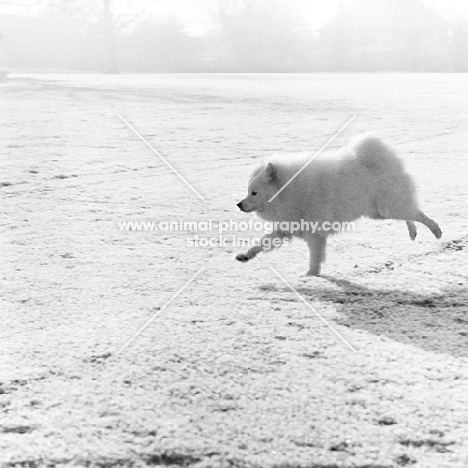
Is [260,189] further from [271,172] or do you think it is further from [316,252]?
[316,252]

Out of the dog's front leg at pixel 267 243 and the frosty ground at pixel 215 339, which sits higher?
the dog's front leg at pixel 267 243

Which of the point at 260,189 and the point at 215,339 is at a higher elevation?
the point at 260,189

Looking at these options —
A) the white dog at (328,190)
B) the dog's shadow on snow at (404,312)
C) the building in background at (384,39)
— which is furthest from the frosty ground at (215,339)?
the building in background at (384,39)

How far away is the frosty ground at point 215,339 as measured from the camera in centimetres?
150

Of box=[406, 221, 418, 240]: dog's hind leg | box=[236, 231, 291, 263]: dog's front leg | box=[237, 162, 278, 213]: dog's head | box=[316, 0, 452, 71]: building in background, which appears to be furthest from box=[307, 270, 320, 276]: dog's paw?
box=[316, 0, 452, 71]: building in background

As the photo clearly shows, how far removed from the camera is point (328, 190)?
2.36 metres

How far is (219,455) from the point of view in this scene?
1448mm

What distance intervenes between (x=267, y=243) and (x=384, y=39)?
35.6m

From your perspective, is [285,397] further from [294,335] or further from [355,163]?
[355,163]

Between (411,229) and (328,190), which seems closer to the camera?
(328,190)

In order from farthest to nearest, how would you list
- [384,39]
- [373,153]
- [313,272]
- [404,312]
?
1. [384,39]
2. [313,272]
3. [373,153]
4. [404,312]

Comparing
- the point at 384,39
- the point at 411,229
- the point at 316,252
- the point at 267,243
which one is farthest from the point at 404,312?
the point at 384,39

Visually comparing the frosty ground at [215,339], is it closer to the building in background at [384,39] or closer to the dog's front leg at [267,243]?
the dog's front leg at [267,243]

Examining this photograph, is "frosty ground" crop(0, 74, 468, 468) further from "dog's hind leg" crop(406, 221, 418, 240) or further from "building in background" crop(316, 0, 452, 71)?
"building in background" crop(316, 0, 452, 71)
